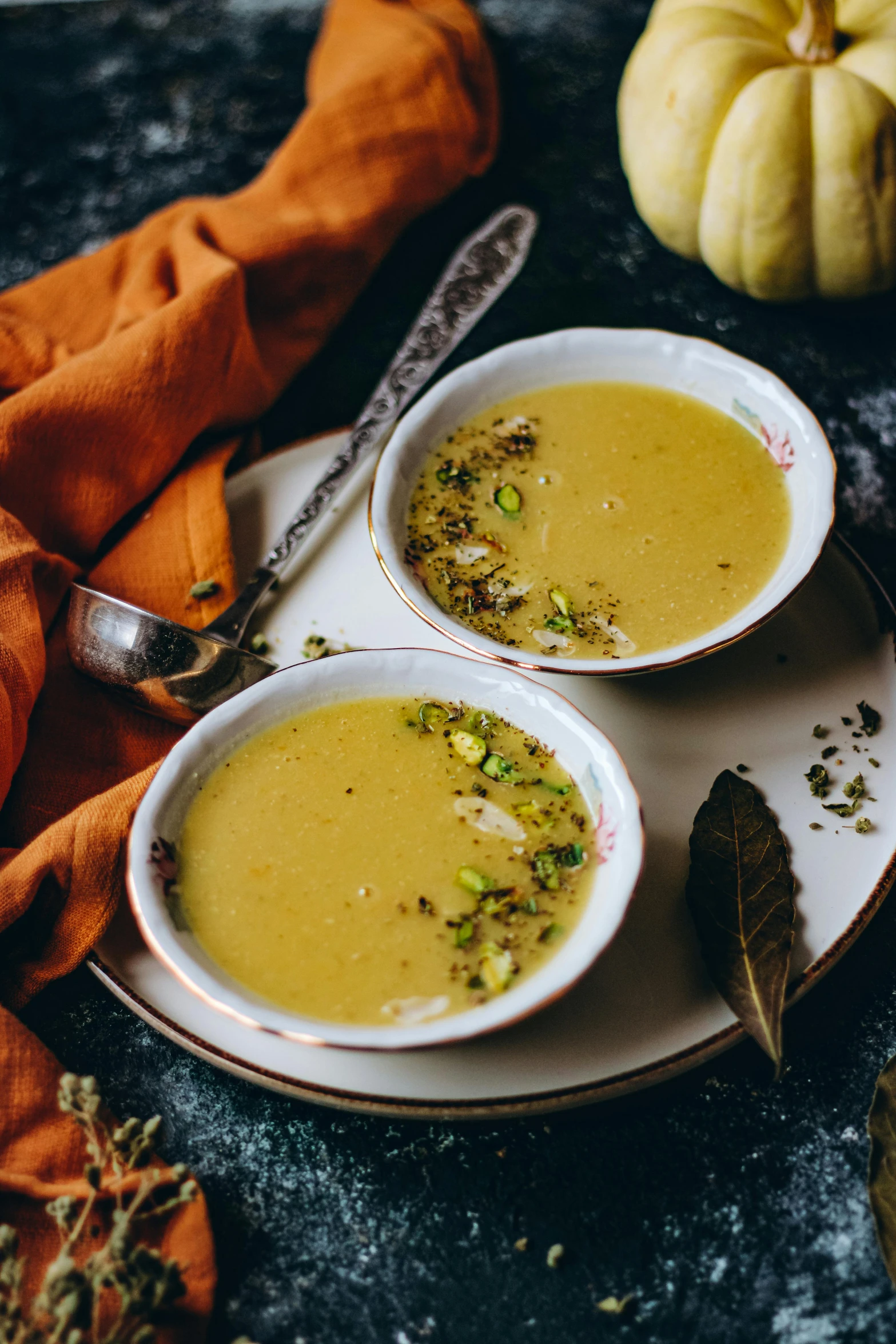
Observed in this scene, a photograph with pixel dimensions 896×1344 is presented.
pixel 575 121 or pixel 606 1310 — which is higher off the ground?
pixel 575 121

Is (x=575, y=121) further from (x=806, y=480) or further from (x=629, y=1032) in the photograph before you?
(x=629, y=1032)

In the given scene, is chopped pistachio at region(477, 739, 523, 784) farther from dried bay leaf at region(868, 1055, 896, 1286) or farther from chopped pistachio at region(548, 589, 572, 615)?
dried bay leaf at region(868, 1055, 896, 1286)

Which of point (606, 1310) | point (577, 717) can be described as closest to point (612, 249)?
point (577, 717)

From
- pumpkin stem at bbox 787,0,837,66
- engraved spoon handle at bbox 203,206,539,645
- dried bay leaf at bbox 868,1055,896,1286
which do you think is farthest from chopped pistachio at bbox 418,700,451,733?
pumpkin stem at bbox 787,0,837,66

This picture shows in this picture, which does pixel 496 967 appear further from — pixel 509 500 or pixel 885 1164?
pixel 509 500

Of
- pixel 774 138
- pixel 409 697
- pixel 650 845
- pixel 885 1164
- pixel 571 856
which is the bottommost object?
pixel 885 1164

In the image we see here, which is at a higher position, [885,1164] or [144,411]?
[144,411]

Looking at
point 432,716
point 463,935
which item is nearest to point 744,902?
point 463,935

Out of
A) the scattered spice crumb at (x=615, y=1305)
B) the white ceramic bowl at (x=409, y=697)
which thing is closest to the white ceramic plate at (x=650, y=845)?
the white ceramic bowl at (x=409, y=697)
